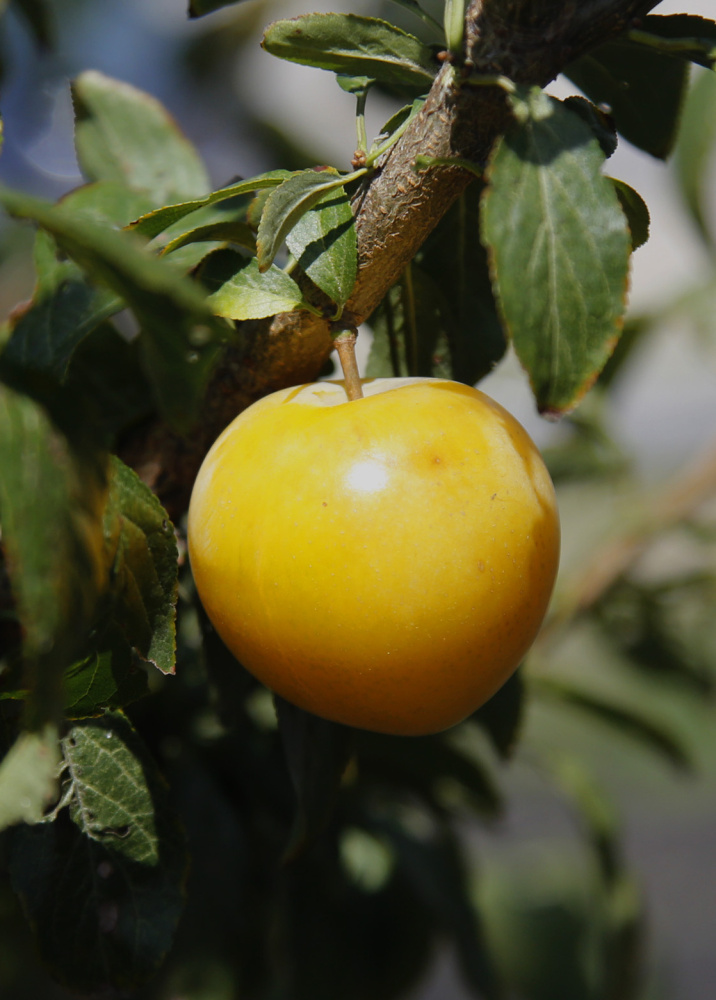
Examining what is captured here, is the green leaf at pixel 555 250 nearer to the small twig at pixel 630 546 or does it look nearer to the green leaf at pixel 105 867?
the green leaf at pixel 105 867

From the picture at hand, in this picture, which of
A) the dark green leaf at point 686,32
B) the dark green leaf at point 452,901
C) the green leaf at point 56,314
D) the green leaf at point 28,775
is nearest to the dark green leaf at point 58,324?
the green leaf at point 56,314

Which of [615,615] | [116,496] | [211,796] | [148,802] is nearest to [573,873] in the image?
[615,615]

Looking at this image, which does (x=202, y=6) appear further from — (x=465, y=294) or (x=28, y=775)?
(x=28, y=775)

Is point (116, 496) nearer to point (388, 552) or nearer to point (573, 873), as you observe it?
point (388, 552)

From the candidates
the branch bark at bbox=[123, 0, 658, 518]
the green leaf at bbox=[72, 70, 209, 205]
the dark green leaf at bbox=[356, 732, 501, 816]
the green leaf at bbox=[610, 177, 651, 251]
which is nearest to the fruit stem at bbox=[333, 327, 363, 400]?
the branch bark at bbox=[123, 0, 658, 518]

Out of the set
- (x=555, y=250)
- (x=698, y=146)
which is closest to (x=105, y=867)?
(x=555, y=250)
